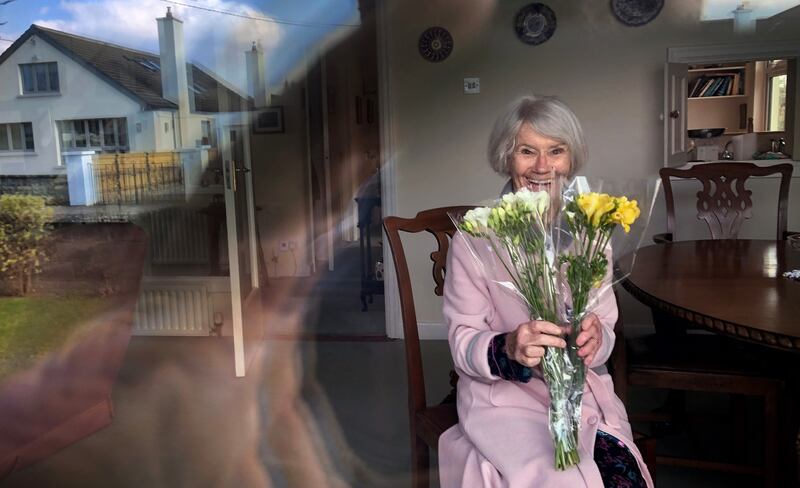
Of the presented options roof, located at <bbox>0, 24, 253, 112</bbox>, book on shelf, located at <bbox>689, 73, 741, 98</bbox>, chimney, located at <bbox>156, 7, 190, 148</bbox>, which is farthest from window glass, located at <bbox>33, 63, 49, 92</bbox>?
book on shelf, located at <bbox>689, 73, 741, 98</bbox>

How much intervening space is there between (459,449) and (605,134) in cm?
219

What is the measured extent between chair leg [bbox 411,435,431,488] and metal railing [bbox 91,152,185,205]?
1872 mm

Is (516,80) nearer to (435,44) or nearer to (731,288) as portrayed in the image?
(435,44)

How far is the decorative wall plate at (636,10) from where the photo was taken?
2.76 m

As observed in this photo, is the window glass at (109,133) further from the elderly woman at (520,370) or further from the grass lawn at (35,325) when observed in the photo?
the elderly woman at (520,370)

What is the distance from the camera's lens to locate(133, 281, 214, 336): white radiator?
292 centimetres

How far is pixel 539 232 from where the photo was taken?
89 centimetres

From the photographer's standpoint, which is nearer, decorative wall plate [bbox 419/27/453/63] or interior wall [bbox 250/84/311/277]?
decorative wall plate [bbox 419/27/453/63]

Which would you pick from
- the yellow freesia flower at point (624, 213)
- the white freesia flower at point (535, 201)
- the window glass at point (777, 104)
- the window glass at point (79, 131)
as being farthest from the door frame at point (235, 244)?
the window glass at point (777, 104)

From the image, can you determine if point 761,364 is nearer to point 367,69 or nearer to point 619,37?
point 619,37

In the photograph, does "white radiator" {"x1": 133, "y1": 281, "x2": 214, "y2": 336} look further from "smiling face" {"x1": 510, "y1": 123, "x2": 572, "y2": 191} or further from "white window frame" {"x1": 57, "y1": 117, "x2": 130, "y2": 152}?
"smiling face" {"x1": 510, "y1": 123, "x2": 572, "y2": 191}

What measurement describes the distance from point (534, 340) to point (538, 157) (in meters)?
0.41

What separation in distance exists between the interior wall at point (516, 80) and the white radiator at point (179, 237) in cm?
100

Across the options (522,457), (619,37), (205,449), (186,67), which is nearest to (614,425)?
(522,457)
